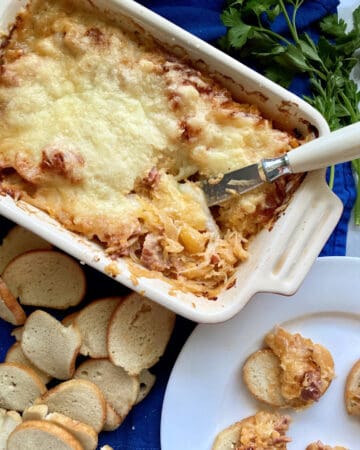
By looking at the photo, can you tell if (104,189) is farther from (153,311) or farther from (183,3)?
(183,3)

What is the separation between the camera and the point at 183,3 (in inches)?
112

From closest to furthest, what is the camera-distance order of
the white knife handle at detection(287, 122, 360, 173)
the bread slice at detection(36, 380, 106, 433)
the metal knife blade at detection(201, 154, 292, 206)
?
the white knife handle at detection(287, 122, 360, 173) < the metal knife blade at detection(201, 154, 292, 206) < the bread slice at detection(36, 380, 106, 433)

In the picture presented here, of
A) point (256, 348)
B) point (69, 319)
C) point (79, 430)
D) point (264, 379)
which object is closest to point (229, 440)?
point (264, 379)

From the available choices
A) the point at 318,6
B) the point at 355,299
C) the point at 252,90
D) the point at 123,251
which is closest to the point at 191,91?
the point at 252,90

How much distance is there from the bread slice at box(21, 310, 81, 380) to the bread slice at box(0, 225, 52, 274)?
29cm

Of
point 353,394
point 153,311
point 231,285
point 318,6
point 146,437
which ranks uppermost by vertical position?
point 318,6

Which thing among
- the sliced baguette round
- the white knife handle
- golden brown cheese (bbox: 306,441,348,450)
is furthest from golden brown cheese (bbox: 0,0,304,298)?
golden brown cheese (bbox: 306,441,348,450)

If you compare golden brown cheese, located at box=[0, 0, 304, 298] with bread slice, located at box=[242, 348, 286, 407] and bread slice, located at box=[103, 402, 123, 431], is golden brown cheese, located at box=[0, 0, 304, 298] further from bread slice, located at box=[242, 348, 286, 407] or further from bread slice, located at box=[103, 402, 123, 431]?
bread slice, located at box=[103, 402, 123, 431]

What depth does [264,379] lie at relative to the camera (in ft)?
8.95

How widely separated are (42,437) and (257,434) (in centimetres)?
95

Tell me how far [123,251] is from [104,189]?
26 cm

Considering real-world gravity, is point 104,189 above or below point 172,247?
above

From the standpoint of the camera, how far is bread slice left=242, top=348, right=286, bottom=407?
8.94 ft

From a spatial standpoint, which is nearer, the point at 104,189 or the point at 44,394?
the point at 104,189
